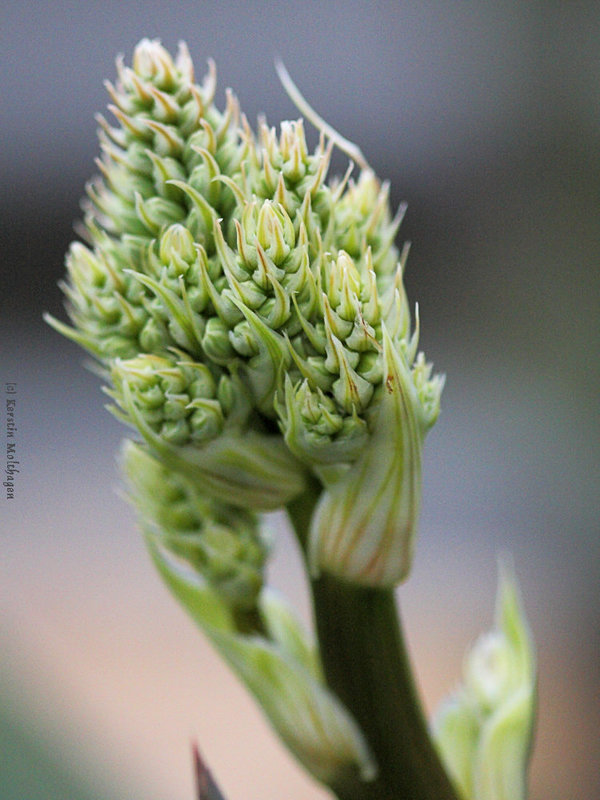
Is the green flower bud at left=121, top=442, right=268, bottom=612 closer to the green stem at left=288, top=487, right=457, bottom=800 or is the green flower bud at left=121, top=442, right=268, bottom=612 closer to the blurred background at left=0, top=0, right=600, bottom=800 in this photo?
the green stem at left=288, top=487, right=457, bottom=800

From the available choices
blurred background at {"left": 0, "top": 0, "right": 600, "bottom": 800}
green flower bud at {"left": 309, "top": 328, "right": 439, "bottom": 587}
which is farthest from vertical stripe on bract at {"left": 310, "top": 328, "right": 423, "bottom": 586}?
blurred background at {"left": 0, "top": 0, "right": 600, "bottom": 800}

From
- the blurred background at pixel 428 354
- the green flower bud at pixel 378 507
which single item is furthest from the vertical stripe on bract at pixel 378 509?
the blurred background at pixel 428 354

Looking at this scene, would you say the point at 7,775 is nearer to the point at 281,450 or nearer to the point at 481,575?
the point at 281,450

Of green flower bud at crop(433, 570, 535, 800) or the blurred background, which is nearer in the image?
green flower bud at crop(433, 570, 535, 800)

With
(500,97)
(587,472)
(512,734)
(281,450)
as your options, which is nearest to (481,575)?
(587,472)

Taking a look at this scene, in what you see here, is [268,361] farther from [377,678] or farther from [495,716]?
[495,716]

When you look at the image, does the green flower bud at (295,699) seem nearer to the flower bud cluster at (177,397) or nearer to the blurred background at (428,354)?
the flower bud cluster at (177,397)
